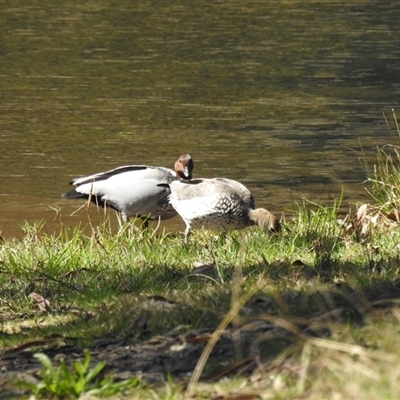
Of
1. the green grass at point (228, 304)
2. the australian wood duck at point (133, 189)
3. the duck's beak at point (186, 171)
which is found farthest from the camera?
the duck's beak at point (186, 171)

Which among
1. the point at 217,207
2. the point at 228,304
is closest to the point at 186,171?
the point at 217,207

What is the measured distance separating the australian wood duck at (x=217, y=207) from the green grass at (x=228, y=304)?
0.13m

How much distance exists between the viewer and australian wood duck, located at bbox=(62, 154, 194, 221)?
9820mm

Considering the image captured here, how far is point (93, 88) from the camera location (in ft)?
53.3

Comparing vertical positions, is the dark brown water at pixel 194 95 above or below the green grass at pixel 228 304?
below

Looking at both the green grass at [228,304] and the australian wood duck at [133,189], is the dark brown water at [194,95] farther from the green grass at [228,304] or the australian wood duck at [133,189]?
the green grass at [228,304]

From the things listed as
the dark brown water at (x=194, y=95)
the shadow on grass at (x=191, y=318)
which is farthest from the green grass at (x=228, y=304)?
the dark brown water at (x=194, y=95)

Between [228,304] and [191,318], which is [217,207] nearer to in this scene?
[228,304]

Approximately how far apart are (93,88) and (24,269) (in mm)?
9497

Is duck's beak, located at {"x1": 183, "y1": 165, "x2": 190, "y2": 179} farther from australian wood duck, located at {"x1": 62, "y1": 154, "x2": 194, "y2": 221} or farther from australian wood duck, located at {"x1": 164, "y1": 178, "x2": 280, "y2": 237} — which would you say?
australian wood duck, located at {"x1": 164, "y1": 178, "x2": 280, "y2": 237}

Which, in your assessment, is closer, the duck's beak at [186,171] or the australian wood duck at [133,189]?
the australian wood duck at [133,189]

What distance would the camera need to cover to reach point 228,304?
5.20 metres

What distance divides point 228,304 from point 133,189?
4700 millimetres

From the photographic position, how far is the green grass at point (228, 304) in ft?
13.3
